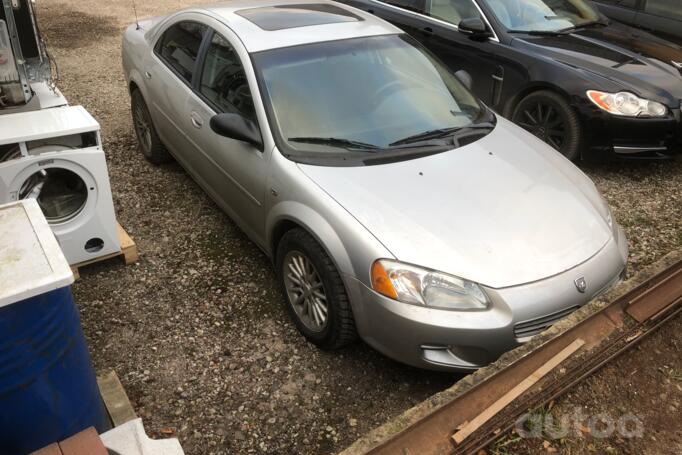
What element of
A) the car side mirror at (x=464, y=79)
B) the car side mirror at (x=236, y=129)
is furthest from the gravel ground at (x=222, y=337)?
the car side mirror at (x=464, y=79)

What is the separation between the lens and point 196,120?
4.24 m

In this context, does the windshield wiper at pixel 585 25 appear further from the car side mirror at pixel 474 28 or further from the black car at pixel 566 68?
the car side mirror at pixel 474 28

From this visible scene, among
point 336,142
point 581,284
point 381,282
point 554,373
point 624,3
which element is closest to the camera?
point 554,373

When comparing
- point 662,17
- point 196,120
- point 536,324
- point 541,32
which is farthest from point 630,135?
point 196,120

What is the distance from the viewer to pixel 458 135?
3729 mm

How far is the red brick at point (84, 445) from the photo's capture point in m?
1.78

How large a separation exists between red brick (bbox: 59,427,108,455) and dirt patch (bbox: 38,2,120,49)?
28.1 feet

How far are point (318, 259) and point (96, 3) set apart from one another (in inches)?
413

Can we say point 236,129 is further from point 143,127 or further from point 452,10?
point 452,10

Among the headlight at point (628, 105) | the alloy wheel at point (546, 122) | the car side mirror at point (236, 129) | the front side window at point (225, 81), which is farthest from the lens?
the alloy wheel at point (546, 122)

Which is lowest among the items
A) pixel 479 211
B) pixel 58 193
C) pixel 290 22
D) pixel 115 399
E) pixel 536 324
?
pixel 115 399

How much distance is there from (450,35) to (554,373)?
4201 millimetres

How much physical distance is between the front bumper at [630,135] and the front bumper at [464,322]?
99.7 inches

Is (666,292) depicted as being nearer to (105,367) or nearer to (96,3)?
(105,367)
